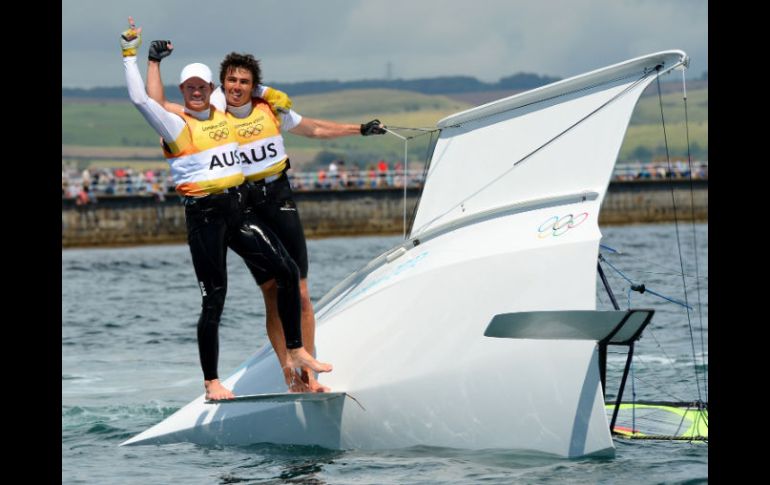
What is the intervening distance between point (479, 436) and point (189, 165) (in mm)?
2651

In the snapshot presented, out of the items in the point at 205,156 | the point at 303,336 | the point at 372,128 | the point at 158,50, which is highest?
the point at 158,50

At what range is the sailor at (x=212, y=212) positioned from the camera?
8.62 meters

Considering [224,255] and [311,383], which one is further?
[311,383]

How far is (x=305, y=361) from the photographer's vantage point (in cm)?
898

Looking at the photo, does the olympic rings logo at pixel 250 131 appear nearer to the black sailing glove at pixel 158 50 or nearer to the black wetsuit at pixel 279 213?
the black wetsuit at pixel 279 213

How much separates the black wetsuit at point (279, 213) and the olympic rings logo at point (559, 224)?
165 centimetres

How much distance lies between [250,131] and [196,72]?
1.91 ft

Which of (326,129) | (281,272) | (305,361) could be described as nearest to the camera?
(281,272)

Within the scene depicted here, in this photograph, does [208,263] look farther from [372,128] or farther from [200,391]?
[200,391]

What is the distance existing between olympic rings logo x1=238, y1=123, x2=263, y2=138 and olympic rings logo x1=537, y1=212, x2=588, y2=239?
2.03 meters

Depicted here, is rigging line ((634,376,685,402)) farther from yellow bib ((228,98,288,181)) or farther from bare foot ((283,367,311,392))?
yellow bib ((228,98,288,181))

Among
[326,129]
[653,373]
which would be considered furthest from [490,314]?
[653,373]

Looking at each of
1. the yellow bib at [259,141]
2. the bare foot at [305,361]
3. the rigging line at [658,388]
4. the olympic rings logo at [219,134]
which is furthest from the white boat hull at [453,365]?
the rigging line at [658,388]

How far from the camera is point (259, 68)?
8992 mm
